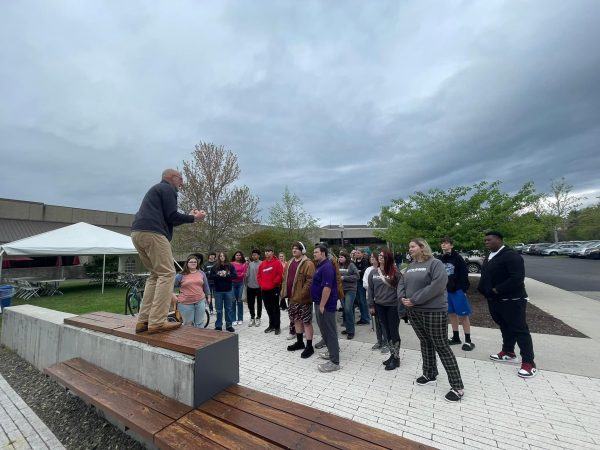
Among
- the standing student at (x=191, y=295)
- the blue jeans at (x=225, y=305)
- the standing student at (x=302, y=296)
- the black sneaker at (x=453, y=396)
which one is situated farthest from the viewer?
the blue jeans at (x=225, y=305)

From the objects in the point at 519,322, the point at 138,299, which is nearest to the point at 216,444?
the point at 519,322

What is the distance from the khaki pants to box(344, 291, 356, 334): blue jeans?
12.1 feet

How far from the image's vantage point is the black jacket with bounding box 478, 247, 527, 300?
12.9 ft

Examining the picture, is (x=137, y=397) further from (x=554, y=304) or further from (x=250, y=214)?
(x=250, y=214)

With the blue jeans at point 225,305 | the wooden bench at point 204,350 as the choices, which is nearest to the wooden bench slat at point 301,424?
the wooden bench at point 204,350

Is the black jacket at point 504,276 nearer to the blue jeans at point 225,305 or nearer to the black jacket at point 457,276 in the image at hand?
the black jacket at point 457,276

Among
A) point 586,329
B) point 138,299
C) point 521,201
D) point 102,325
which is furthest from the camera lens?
point 521,201

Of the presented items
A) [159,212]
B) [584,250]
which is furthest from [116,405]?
[584,250]

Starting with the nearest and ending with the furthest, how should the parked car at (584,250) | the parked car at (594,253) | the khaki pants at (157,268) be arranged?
1. the khaki pants at (157,268)
2. the parked car at (594,253)
3. the parked car at (584,250)

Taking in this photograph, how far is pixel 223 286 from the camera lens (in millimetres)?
6281

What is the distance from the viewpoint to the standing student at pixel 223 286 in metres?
6.21

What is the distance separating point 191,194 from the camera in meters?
14.9

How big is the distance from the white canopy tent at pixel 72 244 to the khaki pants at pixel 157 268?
995cm

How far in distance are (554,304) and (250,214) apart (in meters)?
13.1
